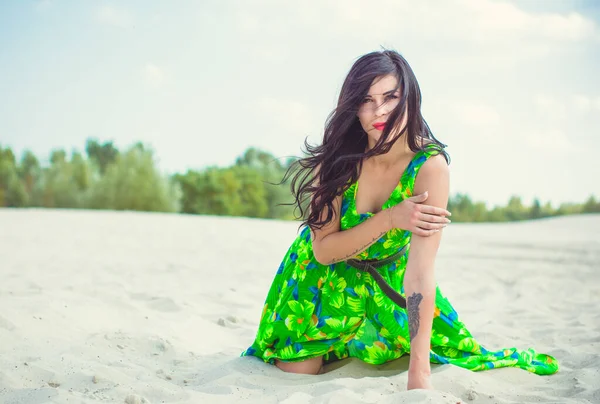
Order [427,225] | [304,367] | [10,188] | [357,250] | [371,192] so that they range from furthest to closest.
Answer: [10,188], [304,367], [371,192], [357,250], [427,225]

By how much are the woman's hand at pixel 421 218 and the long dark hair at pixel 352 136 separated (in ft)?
0.90

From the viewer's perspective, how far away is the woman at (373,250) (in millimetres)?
2365

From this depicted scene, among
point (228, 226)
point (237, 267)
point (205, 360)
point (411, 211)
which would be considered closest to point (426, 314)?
point (411, 211)

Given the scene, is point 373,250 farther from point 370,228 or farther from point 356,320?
point 356,320

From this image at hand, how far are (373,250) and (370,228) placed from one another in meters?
0.20

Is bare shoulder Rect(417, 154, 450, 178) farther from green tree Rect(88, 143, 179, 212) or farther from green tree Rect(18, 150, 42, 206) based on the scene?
green tree Rect(18, 150, 42, 206)

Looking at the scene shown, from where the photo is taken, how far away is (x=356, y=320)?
8.99ft

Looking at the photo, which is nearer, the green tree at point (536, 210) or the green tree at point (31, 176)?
the green tree at point (536, 210)

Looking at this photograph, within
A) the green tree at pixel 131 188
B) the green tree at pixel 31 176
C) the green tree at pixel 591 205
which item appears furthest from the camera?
the green tree at pixel 131 188

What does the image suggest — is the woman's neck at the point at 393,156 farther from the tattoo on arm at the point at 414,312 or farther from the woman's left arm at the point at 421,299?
the tattoo on arm at the point at 414,312

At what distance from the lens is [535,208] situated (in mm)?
18031

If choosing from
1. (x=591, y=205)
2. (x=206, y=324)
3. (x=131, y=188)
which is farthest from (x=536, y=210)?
(x=206, y=324)

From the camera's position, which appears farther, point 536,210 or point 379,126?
point 536,210

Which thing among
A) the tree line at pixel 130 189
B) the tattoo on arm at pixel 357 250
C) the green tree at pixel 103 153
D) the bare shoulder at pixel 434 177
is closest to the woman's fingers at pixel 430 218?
the bare shoulder at pixel 434 177
